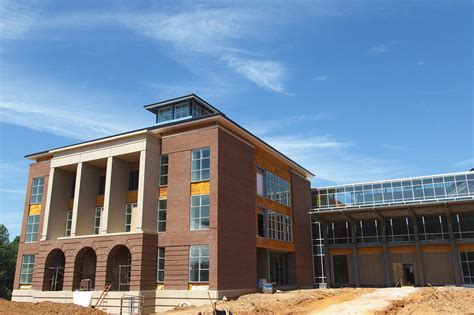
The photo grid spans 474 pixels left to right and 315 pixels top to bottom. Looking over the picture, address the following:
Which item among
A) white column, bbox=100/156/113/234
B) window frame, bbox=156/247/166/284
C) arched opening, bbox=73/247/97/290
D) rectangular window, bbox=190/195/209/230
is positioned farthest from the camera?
arched opening, bbox=73/247/97/290

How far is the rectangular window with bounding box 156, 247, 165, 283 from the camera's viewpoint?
3544 centimetres

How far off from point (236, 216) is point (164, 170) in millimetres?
7862

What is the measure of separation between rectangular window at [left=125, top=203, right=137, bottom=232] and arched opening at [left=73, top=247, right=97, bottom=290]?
3976mm

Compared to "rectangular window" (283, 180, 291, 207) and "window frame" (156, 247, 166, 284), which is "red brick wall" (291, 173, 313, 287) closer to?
"rectangular window" (283, 180, 291, 207)

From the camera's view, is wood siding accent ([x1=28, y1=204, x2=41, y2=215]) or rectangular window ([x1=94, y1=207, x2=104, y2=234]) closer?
rectangular window ([x1=94, y1=207, x2=104, y2=234])

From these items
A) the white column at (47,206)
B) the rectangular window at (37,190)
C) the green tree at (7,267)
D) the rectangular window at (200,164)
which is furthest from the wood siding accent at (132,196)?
Result: the green tree at (7,267)

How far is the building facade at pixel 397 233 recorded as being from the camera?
1869 inches

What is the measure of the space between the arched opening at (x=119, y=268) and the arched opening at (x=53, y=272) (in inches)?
253

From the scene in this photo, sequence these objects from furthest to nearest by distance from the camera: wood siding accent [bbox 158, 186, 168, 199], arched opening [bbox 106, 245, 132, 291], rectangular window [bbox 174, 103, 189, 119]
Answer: rectangular window [bbox 174, 103, 189, 119] → wood siding accent [bbox 158, 186, 168, 199] → arched opening [bbox 106, 245, 132, 291]

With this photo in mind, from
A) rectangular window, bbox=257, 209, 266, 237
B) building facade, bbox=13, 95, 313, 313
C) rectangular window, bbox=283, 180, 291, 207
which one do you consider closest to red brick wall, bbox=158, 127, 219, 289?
building facade, bbox=13, 95, 313, 313

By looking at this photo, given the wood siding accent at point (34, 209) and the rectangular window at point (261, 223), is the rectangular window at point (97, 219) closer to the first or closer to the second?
the wood siding accent at point (34, 209)

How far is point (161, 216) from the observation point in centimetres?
3756

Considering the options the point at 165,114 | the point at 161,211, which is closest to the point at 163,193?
the point at 161,211

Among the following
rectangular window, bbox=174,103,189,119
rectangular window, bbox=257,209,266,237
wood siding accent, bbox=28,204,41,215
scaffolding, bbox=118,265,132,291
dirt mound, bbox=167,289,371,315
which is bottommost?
dirt mound, bbox=167,289,371,315
